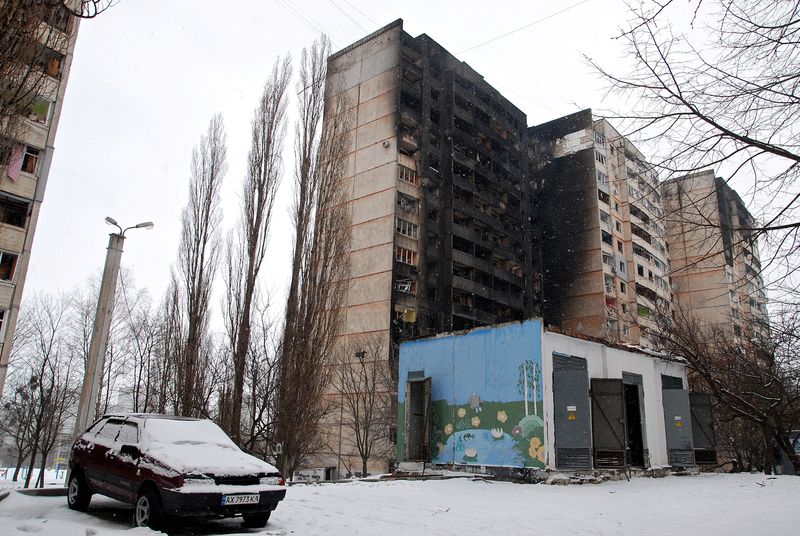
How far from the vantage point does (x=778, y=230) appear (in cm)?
485

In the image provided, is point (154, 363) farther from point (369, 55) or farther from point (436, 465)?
point (369, 55)

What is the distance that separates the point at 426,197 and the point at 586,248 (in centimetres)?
2066

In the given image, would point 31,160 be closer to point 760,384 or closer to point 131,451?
point 131,451

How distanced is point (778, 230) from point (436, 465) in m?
13.1

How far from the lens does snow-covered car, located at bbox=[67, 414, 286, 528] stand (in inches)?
254

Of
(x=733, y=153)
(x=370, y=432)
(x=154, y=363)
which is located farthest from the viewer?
(x=370, y=432)

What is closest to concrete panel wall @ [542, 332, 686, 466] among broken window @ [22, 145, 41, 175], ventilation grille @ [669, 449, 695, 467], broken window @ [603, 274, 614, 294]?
ventilation grille @ [669, 449, 695, 467]

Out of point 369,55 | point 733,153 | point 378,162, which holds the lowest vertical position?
point 733,153

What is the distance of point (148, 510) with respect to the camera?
6.54 m

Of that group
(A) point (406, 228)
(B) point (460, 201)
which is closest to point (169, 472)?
(A) point (406, 228)

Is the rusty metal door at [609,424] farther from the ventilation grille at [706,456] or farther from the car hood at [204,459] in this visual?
the car hood at [204,459]

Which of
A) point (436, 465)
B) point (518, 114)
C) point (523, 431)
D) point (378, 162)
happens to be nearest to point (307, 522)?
point (523, 431)

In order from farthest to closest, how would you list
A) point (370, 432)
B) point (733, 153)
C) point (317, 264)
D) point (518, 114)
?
point (518, 114) < point (370, 432) < point (317, 264) < point (733, 153)

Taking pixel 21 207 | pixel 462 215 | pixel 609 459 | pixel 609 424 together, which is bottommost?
pixel 609 459
